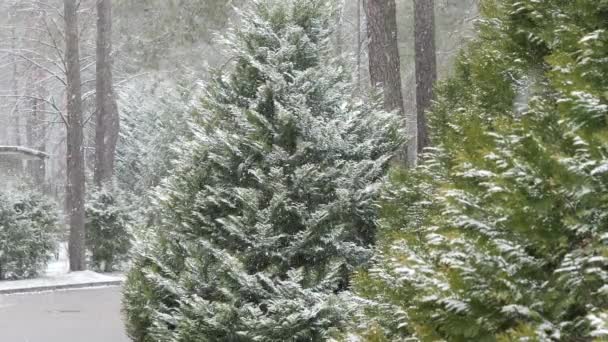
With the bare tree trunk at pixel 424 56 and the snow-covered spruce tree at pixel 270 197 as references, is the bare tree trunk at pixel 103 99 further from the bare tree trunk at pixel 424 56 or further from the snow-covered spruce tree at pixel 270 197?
the snow-covered spruce tree at pixel 270 197

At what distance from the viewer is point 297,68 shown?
302 inches

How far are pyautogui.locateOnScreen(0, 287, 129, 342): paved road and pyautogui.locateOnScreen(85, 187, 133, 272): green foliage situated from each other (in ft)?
13.6

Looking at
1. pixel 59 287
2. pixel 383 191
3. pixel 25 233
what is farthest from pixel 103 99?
pixel 383 191

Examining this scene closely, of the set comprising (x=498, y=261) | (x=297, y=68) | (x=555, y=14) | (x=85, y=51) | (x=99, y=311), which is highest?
(x=85, y=51)

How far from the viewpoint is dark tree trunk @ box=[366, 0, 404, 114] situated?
10.6 meters

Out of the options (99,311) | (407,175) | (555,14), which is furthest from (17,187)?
(555,14)

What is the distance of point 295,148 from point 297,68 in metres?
0.89

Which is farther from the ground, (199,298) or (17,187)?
(17,187)

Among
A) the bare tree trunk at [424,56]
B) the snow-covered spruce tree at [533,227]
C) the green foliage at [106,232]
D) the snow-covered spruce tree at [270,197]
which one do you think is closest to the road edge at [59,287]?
the green foliage at [106,232]

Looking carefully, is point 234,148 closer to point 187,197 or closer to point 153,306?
point 187,197

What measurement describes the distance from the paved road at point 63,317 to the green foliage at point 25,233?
2192 millimetres

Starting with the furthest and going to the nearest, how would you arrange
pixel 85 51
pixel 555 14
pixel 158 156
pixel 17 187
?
pixel 85 51 → pixel 158 156 → pixel 17 187 → pixel 555 14

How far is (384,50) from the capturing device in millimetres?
10547

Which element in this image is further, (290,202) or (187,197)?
(187,197)
